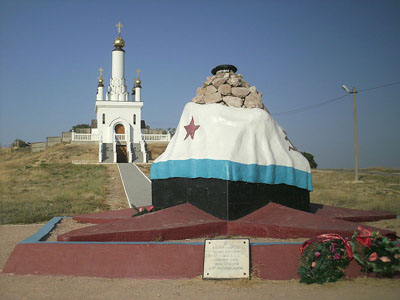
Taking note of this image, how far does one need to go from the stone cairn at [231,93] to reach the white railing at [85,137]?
Answer: 32.1m

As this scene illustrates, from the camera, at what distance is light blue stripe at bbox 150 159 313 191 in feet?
21.1

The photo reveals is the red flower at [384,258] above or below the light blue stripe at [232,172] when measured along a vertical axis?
below

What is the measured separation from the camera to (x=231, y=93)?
7.41 meters

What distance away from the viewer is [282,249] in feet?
17.0

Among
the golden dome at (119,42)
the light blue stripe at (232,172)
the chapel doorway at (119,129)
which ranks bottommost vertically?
the light blue stripe at (232,172)

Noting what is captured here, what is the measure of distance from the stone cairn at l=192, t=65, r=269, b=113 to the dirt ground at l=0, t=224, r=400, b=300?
11.3 feet

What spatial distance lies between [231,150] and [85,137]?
111 ft

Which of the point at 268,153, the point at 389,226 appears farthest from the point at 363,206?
the point at 268,153

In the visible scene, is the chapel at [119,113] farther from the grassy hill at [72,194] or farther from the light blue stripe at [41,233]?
the light blue stripe at [41,233]

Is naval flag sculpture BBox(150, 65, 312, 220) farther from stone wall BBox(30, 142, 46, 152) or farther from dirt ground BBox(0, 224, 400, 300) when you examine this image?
stone wall BBox(30, 142, 46, 152)

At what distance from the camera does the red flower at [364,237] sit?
16.8 feet

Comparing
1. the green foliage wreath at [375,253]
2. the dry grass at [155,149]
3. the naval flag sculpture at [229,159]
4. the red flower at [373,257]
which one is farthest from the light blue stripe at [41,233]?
the dry grass at [155,149]

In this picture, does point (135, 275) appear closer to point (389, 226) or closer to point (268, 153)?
point (268, 153)

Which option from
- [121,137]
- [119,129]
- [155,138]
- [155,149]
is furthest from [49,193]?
[155,138]
